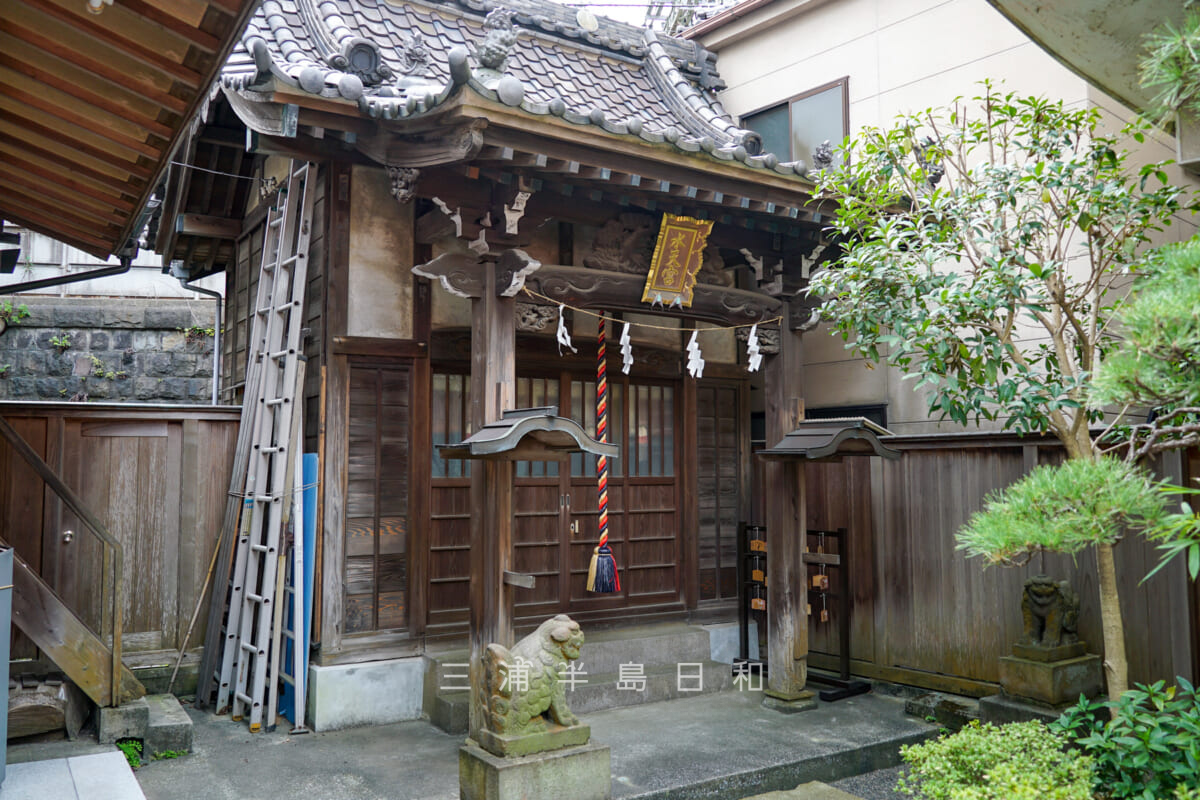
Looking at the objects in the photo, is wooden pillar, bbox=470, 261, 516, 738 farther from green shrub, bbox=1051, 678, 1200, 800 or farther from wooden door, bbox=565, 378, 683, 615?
green shrub, bbox=1051, 678, 1200, 800

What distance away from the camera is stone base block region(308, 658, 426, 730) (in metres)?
7.12

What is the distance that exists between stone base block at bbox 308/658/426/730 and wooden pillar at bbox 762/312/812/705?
128 inches

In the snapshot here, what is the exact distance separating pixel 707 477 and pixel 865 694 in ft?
9.10

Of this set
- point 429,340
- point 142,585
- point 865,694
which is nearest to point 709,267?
point 429,340

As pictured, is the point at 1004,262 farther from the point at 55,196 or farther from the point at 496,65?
the point at 55,196

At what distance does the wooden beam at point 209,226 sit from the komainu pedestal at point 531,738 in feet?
23.9

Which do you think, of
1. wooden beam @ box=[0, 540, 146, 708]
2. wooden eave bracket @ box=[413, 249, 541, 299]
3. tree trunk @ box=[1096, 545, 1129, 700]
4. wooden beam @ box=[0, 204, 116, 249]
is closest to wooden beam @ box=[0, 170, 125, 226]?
wooden beam @ box=[0, 204, 116, 249]

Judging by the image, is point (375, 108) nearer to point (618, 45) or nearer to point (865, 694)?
point (618, 45)

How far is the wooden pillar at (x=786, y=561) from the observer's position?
8.10m

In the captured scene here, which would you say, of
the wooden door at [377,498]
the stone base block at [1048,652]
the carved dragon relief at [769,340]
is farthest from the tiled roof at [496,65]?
the stone base block at [1048,652]

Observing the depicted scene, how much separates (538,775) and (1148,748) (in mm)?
3278

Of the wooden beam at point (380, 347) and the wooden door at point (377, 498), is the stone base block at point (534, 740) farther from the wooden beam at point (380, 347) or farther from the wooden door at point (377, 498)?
the wooden beam at point (380, 347)

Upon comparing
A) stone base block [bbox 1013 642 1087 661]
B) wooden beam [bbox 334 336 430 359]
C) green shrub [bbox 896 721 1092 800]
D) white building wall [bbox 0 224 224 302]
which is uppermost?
white building wall [bbox 0 224 224 302]

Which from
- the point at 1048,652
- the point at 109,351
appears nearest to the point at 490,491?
the point at 1048,652
